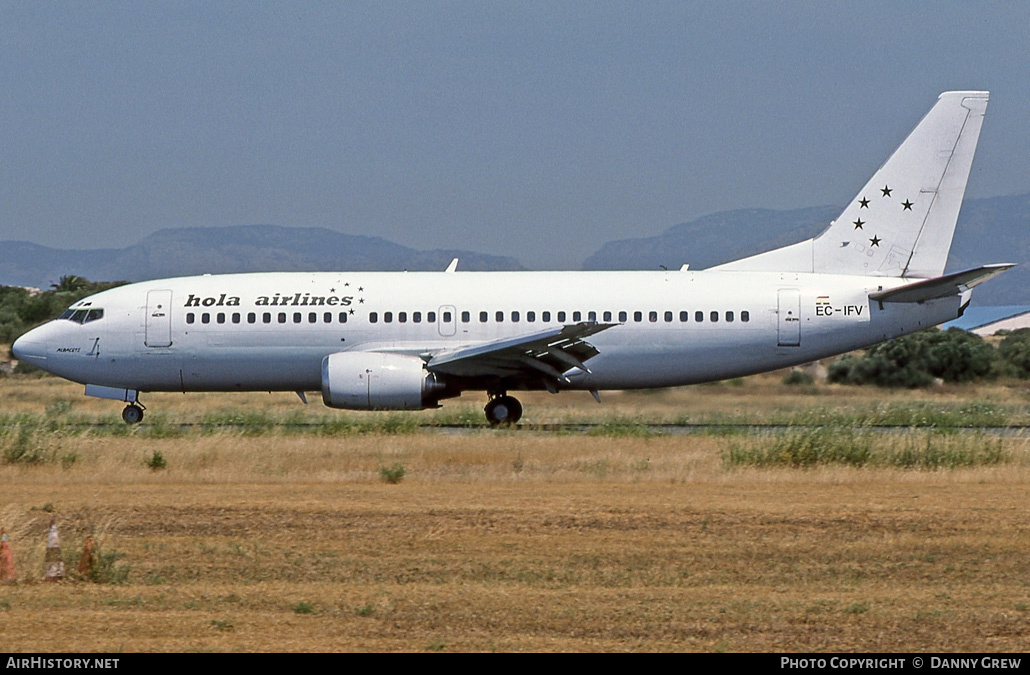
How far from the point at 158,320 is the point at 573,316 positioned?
323 inches

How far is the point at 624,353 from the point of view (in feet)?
90.5

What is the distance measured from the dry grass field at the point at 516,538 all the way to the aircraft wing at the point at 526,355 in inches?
49.8

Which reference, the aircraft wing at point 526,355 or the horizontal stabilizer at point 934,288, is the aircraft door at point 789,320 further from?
the aircraft wing at point 526,355

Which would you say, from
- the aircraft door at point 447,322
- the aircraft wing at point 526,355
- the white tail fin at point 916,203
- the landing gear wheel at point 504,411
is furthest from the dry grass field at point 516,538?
the white tail fin at point 916,203

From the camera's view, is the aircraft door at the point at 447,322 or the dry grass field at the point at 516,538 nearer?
the dry grass field at the point at 516,538

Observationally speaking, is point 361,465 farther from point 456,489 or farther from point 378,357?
point 378,357

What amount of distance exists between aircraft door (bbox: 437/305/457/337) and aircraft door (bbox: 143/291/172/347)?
537cm

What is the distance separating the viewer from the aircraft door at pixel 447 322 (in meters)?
27.7

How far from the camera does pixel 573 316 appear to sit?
2777 centimetres

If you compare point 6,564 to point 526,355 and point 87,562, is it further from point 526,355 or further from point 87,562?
point 526,355

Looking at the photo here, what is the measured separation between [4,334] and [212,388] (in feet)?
106

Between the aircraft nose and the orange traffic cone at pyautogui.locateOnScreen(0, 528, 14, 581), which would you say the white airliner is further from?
the orange traffic cone at pyautogui.locateOnScreen(0, 528, 14, 581)
